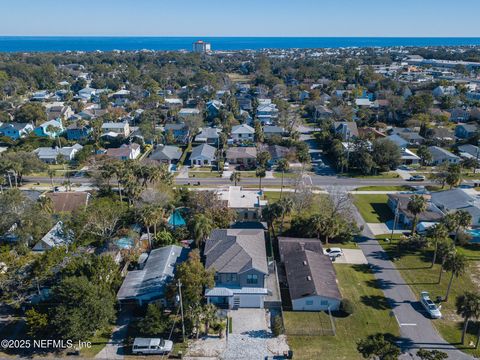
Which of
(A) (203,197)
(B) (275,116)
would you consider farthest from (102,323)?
(B) (275,116)

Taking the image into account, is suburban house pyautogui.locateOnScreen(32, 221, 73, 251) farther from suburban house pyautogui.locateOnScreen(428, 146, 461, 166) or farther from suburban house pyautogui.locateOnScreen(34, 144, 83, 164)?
suburban house pyautogui.locateOnScreen(428, 146, 461, 166)

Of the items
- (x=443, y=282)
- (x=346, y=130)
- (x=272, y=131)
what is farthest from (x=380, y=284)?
(x=272, y=131)

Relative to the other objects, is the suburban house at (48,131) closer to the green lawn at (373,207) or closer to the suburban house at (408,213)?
the green lawn at (373,207)

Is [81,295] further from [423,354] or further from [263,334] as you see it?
[423,354]

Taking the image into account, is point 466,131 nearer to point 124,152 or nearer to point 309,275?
point 309,275

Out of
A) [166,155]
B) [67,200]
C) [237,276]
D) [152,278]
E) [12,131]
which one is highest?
[12,131]

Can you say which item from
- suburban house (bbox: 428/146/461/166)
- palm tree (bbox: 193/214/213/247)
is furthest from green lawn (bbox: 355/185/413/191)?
palm tree (bbox: 193/214/213/247)
